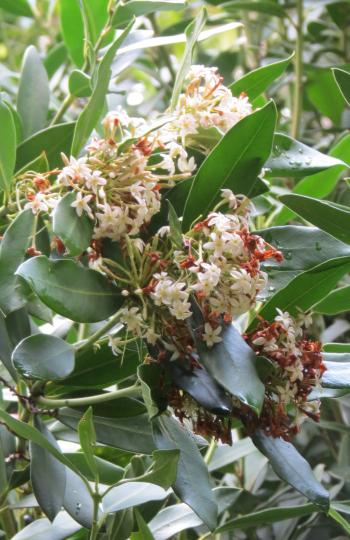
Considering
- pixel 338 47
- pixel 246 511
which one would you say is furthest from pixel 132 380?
pixel 338 47

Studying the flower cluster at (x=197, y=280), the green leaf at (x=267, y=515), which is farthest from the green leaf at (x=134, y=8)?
the green leaf at (x=267, y=515)

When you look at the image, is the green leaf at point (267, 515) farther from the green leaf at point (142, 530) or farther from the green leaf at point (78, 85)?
the green leaf at point (78, 85)

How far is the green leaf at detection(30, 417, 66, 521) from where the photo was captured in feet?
2.59

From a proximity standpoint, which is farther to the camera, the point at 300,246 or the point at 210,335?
the point at 300,246

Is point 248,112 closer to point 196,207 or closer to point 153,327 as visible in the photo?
point 196,207

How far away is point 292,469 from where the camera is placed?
75 cm

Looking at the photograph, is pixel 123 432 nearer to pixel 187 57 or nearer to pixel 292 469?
pixel 292 469

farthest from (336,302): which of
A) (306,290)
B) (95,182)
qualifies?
(95,182)

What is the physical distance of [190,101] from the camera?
0.75m

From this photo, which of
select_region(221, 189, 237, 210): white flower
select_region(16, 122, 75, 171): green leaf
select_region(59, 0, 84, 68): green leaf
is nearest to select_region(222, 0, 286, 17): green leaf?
select_region(59, 0, 84, 68): green leaf

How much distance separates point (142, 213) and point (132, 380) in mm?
323

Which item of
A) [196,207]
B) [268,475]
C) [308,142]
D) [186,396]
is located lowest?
[268,475]

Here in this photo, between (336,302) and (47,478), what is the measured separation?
13.3 inches

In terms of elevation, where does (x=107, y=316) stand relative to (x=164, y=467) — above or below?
above
